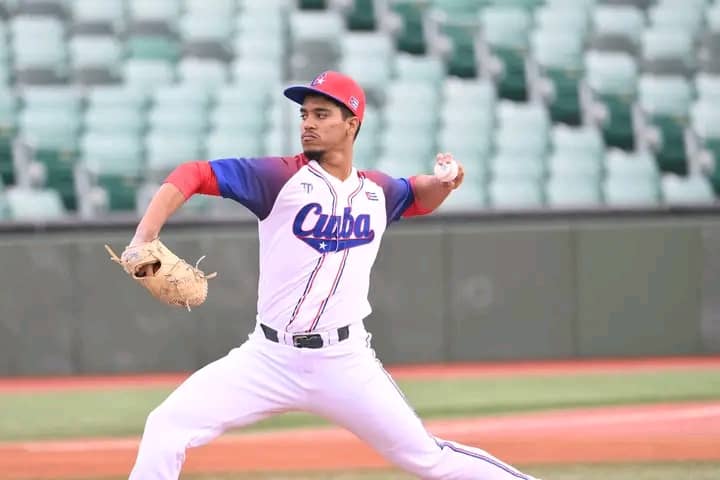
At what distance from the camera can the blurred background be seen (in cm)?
1040

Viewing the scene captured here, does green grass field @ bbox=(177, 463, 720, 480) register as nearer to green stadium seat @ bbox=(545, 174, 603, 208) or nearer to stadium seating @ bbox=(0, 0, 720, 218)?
stadium seating @ bbox=(0, 0, 720, 218)

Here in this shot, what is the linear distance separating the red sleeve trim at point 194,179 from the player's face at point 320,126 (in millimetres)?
395

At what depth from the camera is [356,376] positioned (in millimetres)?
4383

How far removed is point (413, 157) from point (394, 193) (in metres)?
7.14

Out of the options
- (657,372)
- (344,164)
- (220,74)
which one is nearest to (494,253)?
(657,372)

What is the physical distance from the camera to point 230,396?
14.1 feet

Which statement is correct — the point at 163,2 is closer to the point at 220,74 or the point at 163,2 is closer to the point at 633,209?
the point at 220,74

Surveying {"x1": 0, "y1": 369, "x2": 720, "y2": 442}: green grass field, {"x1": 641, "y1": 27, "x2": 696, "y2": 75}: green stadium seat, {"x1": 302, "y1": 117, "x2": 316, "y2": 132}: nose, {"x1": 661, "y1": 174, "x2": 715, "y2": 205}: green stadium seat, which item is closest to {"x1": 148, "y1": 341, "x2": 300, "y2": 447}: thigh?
{"x1": 302, "y1": 117, "x2": 316, "y2": 132}: nose

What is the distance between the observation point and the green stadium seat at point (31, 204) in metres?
11.1

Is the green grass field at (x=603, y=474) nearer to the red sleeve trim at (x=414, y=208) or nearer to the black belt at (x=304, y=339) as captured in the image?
the red sleeve trim at (x=414, y=208)

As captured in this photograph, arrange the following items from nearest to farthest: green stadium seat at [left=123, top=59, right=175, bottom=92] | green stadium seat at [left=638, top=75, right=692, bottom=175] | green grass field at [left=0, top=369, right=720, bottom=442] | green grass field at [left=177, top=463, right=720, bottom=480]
Result: green grass field at [left=177, top=463, right=720, bottom=480]
green grass field at [left=0, top=369, right=720, bottom=442]
green stadium seat at [left=638, top=75, right=692, bottom=175]
green stadium seat at [left=123, top=59, right=175, bottom=92]

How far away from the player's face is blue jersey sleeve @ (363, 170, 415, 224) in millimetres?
267

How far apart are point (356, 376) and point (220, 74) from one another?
874 cm

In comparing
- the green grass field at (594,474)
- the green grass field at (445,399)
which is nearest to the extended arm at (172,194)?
the green grass field at (594,474)
